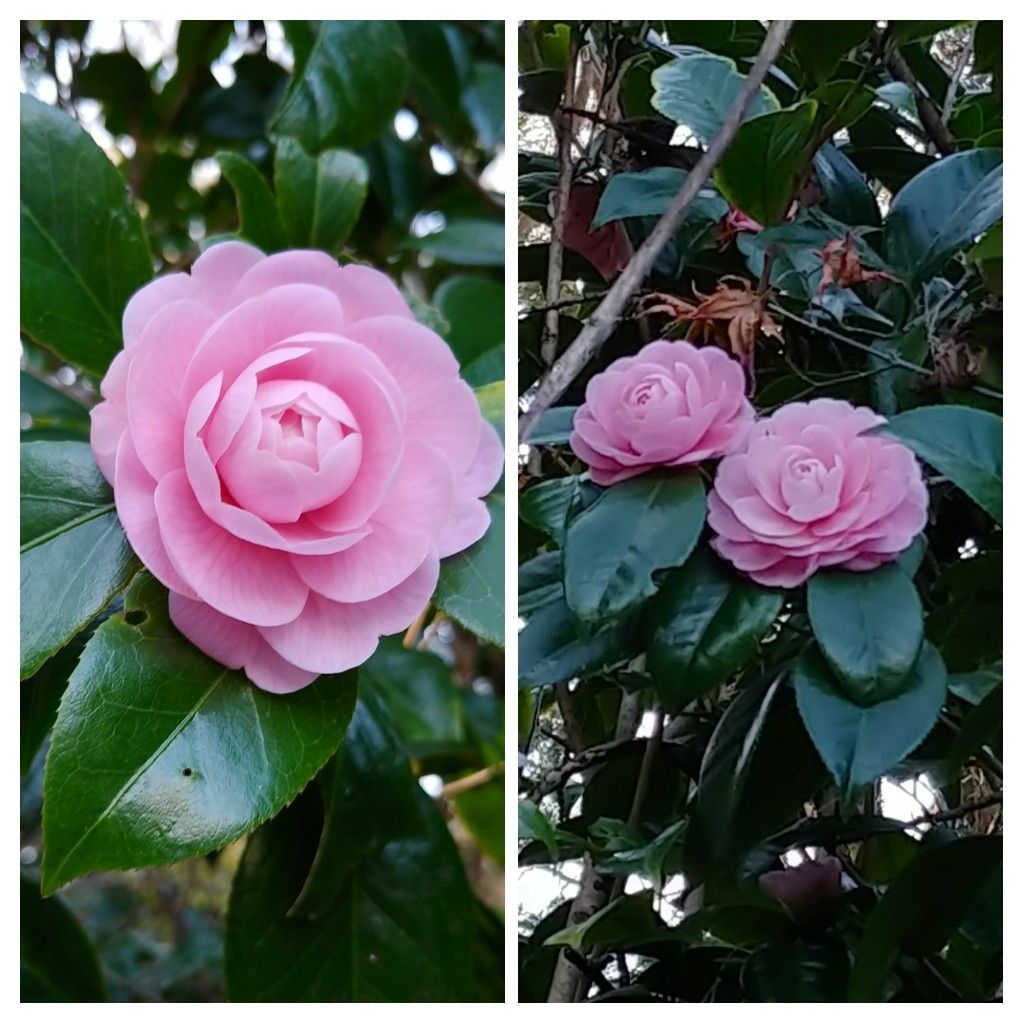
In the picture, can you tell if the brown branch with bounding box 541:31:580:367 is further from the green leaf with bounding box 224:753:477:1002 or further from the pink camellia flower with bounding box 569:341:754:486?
the green leaf with bounding box 224:753:477:1002

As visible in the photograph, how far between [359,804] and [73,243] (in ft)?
0.98


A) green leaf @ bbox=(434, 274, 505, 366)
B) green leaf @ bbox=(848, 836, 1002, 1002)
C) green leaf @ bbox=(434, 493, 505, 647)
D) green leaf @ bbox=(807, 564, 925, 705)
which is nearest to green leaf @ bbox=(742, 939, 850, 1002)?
green leaf @ bbox=(848, 836, 1002, 1002)

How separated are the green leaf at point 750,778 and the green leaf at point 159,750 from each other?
202 millimetres

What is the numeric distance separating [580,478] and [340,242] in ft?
0.59

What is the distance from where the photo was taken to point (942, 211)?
0.50m

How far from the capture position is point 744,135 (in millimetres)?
492

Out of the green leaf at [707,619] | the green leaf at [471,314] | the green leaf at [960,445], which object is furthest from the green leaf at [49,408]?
the green leaf at [960,445]

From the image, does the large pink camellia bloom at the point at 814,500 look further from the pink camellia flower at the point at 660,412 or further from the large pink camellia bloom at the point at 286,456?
the large pink camellia bloom at the point at 286,456

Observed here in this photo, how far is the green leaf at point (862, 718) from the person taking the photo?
457mm

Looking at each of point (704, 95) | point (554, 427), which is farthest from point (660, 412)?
point (704, 95)

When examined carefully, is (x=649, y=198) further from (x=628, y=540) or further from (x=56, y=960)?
(x=56, y=960)

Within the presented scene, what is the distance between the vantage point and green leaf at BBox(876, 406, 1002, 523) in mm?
480
